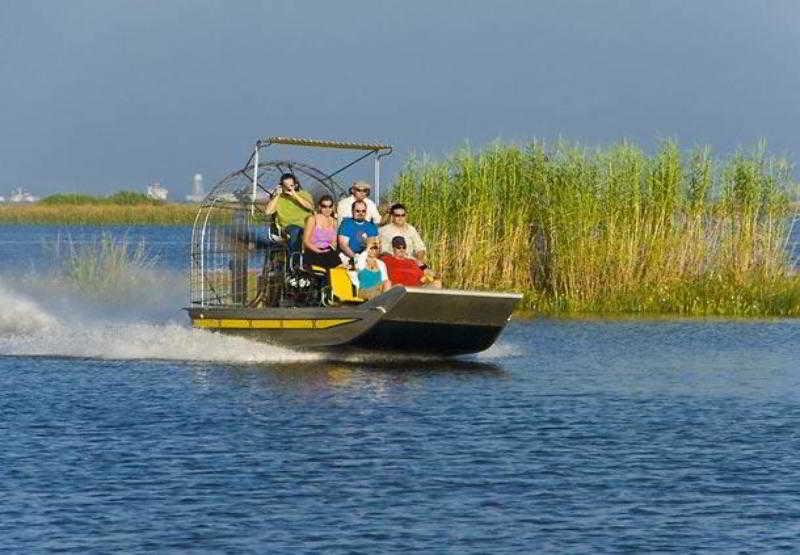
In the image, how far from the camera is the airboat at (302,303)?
68.0 ft

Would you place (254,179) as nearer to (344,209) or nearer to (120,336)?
(344,209)

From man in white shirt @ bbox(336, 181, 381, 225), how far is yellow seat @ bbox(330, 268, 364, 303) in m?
0.71

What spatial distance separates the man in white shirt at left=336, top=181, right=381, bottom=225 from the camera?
2173 centimetres

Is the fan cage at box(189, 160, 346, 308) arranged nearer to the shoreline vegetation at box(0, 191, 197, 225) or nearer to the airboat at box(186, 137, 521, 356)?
the airboat at box(186, 137, 521, 356)

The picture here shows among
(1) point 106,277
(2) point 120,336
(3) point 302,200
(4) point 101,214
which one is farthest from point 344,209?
(4) point 101,214

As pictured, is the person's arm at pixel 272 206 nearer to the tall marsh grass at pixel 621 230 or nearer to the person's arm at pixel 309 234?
the person's arm at pixel 309 234

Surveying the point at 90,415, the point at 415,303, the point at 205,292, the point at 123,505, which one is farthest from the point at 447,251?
the point at 123,505

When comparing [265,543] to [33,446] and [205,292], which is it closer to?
[33,446]

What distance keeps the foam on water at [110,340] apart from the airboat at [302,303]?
10.2 inches

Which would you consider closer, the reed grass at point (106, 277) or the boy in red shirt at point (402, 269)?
the boy in red shirt at point (402, 269)

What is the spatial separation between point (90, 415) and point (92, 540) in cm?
569

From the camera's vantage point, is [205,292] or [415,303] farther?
[205,292]

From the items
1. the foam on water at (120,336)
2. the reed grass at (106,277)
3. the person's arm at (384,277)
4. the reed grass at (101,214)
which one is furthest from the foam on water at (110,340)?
the reed grass at (101,214)

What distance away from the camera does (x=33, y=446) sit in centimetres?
1534
